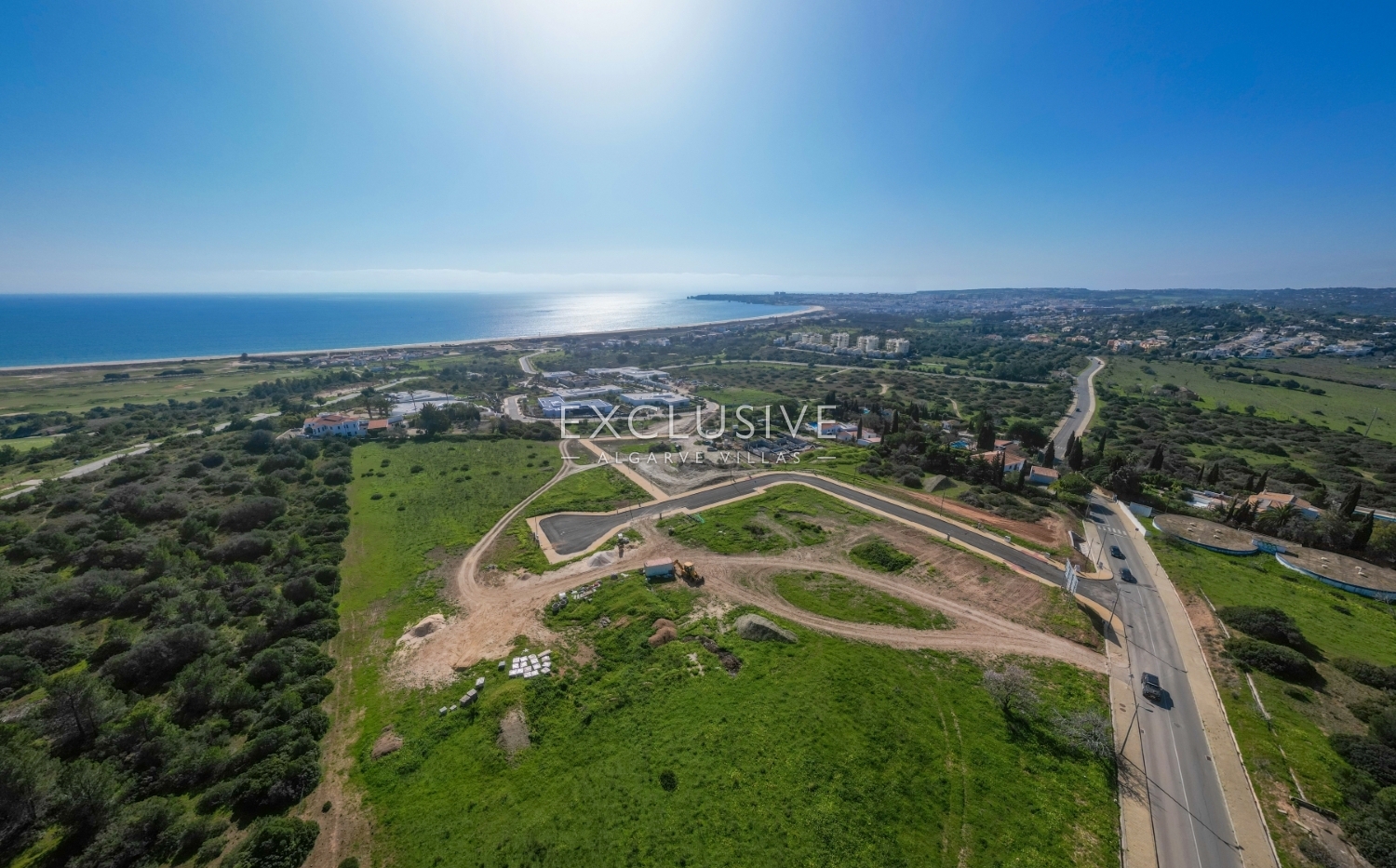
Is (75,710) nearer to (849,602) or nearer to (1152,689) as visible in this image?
(849,602)

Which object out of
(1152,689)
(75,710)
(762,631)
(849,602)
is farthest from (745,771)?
(75,710)

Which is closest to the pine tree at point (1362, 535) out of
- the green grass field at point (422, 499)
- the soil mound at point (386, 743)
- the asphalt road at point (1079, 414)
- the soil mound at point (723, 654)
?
the asphalt road at point (1079, 414)

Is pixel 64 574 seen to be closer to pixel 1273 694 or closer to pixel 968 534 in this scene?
pixel 968 534

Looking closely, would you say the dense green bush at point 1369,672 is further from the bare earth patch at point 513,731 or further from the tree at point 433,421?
the tree at point 433,421

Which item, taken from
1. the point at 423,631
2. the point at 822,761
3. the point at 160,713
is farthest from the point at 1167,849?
the point at 160,713

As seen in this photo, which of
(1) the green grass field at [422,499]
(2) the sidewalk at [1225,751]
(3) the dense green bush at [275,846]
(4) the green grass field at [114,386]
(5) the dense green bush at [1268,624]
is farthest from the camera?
(4) the green grass field at [114,386]

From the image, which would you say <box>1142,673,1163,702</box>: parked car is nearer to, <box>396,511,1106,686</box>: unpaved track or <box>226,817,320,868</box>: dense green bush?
<box>396,511,1106,686</box>: unpaved track

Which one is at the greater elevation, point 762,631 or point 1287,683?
point 762,631
